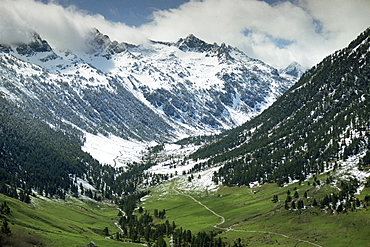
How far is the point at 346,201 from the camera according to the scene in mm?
156625

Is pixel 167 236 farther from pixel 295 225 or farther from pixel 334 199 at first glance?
pixel 334 199

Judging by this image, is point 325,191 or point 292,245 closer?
point 292,245

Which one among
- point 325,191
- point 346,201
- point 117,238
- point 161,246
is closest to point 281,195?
point 325,191

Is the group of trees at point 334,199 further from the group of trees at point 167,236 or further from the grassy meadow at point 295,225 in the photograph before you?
the group of trees at point 167,236

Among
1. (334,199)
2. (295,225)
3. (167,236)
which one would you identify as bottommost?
(167,236)

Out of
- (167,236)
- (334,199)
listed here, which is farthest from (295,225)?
(167,236)

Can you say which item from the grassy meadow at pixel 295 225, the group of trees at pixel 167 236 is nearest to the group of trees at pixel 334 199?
the grassy meadow at pixel 295 225

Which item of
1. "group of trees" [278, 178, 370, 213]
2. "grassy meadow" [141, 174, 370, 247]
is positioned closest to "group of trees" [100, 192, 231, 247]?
"grassy meadow" [141, 174, 370, 247]

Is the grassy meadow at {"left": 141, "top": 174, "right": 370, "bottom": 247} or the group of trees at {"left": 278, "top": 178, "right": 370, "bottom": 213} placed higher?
the group of trees at {"left": 278, "top": 178, "right": 370, "bottom": 213}

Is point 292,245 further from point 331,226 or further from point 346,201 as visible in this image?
point 346,201

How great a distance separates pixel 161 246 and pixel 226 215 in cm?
5376

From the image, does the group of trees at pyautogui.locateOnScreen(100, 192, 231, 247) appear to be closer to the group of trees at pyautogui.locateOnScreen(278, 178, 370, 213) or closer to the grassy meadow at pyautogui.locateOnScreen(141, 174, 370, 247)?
the grassy meadow at pyautogui.locateOnScreen(141, 174, 370, 247)

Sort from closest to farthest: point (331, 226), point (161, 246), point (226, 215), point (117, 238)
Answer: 1. point (331, 226)
2. point (161, 246)
3. point (117, 238)
4. point (226, 215)

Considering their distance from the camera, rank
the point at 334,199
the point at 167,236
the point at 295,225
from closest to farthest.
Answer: the point at 295,225
the point at 334,199
the point at 167,236
